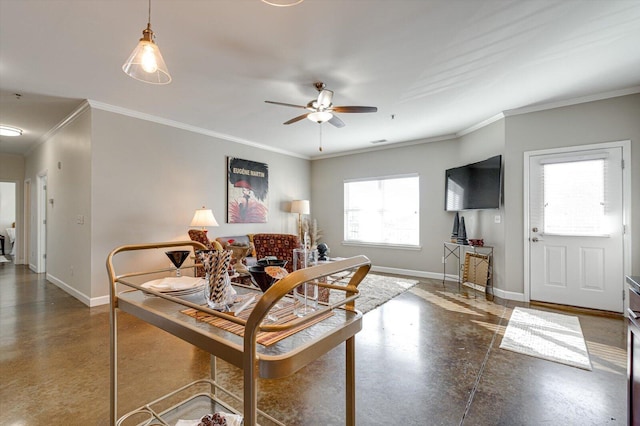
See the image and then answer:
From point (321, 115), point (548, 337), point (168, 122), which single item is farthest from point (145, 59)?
point (548, 337)

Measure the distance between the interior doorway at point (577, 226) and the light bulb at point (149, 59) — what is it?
175 inches

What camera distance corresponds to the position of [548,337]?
282 centimetres

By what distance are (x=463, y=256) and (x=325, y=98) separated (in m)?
3.69

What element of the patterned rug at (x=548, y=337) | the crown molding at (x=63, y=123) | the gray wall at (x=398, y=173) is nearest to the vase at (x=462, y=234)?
the gray wall at (x=398, y=173)

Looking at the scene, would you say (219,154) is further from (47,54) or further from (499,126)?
(499,126)

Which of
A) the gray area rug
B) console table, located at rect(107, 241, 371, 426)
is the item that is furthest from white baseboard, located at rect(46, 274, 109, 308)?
console table, located at rect(107, 241, 371, 426)

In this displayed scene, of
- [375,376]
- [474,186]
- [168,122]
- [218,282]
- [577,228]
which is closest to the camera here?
[218,282]

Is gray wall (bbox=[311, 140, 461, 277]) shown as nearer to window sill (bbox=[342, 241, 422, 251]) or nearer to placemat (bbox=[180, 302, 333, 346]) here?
window sill (bbox=[342, 241, 422, 251])

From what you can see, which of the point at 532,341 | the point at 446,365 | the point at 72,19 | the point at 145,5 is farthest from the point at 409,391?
the point at 72,19

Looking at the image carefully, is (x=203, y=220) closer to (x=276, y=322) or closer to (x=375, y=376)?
(x=375, y=376)

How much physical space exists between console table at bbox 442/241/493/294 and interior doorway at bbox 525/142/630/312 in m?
0.52

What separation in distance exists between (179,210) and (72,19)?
2804mm

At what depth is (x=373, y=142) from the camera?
5789mm

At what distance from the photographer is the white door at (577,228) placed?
341 centimetres
